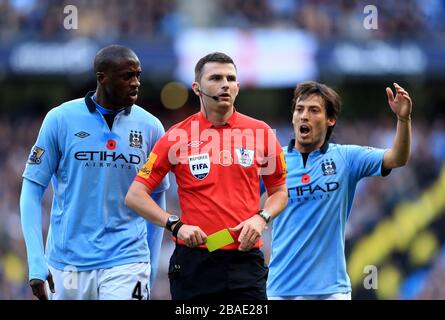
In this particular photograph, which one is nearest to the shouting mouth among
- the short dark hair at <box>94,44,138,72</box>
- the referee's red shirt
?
the referee's red shirt

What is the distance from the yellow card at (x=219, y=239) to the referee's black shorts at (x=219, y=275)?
0.04m

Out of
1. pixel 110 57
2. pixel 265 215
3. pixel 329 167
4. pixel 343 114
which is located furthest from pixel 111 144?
pixel 343 114

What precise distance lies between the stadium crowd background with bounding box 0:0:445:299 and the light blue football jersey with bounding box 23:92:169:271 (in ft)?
30.1

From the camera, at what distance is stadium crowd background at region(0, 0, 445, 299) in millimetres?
19047

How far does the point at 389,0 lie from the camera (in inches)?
914

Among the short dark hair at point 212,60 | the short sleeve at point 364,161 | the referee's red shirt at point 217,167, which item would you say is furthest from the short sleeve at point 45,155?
the short sleeve at point 364,161

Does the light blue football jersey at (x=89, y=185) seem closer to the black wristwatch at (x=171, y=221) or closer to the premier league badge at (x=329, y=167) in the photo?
the black wristwatch at (x=171, y=221)

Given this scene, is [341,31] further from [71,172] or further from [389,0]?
[71,172]

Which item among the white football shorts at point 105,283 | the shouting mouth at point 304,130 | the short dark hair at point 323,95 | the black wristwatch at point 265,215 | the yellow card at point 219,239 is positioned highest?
the short dark hair at point 323,95

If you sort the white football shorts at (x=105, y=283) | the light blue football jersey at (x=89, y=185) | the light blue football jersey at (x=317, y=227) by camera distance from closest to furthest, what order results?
the white football shorts at (x=105, y=283) → the light blue football jersey at (x=89, y=185) → the light blue football jersey at (x=317, y=227)

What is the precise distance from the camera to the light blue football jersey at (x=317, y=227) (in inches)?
304

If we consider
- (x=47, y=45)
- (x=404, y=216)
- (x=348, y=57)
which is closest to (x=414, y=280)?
(x=404, y=216)

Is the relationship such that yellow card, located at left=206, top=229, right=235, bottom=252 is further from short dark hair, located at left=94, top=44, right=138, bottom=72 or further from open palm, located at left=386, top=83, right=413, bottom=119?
open palm, located at left=386, top=83, right=413, bottom=119
